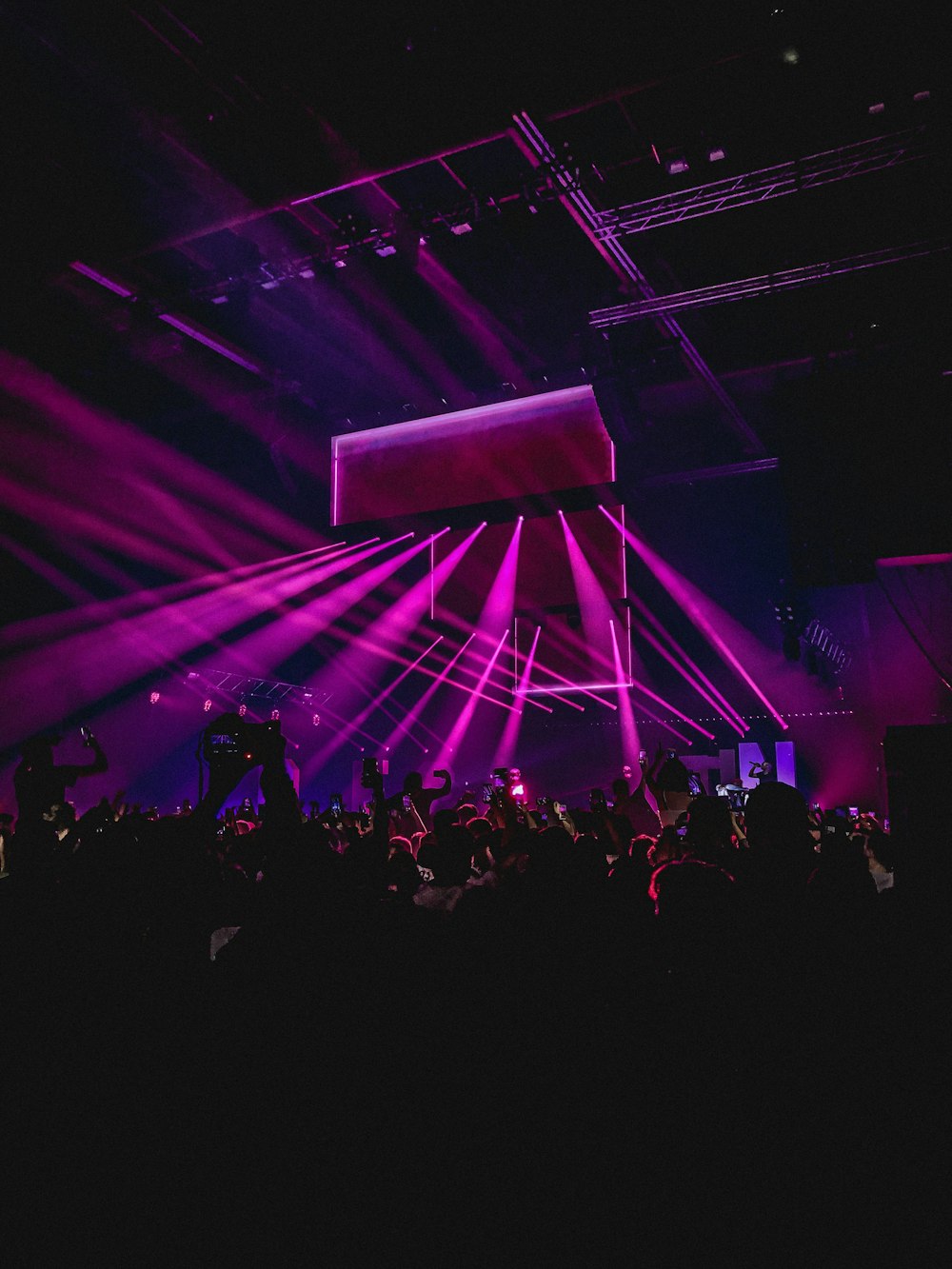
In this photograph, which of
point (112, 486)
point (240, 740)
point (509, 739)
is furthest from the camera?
point (509, 739)

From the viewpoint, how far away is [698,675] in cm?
1123

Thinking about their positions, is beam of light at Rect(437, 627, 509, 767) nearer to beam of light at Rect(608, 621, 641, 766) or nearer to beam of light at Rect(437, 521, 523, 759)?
beam of light at Rect(437, 521, 523, 759)

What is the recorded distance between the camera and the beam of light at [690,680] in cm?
1105

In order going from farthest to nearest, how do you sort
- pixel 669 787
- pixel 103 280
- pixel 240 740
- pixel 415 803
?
pixel 103 280 → pixel 669 787 → pixel 415 803 → pixel 240 740

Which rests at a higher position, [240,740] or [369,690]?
[369,690]

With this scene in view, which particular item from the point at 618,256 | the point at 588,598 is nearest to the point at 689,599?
the point at 588,598

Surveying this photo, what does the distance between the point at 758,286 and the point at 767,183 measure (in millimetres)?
1515

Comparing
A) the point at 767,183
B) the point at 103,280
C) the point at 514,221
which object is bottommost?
the point at 514,221

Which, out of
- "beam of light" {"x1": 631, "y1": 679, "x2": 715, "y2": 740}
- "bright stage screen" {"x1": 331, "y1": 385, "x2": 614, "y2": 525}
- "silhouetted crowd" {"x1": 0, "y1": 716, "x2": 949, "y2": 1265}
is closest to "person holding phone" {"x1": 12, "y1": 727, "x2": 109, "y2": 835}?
"silhouetted crowd" {"x1": 0, "y1": 716, "x2": 949, "y2": 1265}

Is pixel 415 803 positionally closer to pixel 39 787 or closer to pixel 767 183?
pixel 39 787

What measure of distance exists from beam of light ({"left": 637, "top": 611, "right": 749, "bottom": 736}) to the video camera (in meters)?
9.12

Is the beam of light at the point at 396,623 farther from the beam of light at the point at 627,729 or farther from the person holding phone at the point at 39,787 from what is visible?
the person holding phone at the point at 39,787

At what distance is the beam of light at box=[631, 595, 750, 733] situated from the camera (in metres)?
11.1

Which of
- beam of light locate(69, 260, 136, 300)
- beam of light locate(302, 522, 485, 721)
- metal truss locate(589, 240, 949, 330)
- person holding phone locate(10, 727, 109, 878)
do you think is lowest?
person holding phone locate(10, 727, 109, 878)
